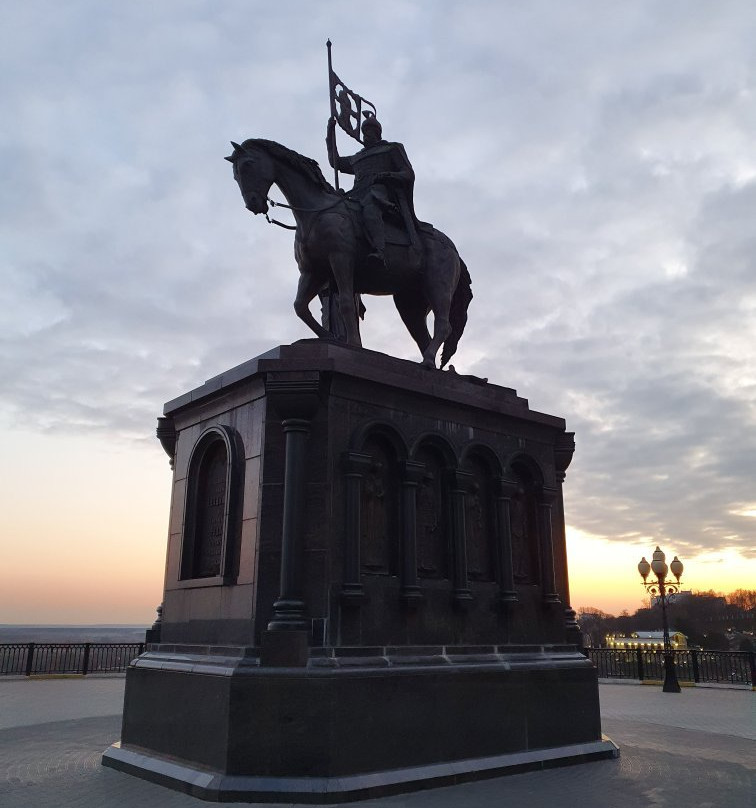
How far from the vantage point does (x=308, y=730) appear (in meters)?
8.02

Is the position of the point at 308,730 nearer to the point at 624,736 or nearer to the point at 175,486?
the point at 175,486

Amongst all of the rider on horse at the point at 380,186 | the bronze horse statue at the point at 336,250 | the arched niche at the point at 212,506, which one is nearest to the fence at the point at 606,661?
the arched niche at the point at 212,506

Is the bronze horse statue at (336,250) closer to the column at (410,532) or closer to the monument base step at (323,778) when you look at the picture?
the column at (410,532)

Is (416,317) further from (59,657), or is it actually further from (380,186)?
(59,657)

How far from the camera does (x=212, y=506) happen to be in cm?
1035

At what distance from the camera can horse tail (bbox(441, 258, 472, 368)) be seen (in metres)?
12.9

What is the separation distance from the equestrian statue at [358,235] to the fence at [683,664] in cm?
1669

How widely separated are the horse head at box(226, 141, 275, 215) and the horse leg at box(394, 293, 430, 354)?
3023 mm

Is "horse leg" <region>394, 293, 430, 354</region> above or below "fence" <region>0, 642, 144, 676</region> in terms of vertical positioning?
above

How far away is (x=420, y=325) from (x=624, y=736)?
7.57m

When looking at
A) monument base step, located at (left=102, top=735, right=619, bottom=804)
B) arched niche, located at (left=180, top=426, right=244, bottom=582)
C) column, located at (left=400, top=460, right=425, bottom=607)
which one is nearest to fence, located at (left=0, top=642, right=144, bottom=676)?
arched niche, located at (left=180, top=426, right=244, bottom=582)

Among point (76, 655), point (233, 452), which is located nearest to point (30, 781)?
point (233, 452)

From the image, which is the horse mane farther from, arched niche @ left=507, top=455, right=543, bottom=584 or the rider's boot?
arched niche @ left=507, top=455, right=543, bottom=584

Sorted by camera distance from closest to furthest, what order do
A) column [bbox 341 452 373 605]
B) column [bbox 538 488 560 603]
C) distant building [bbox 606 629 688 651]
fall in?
column [bbox 341 452 373 605]
column [bbox 538 488 560 603]
distant building [bbox 606 629 688 651]
